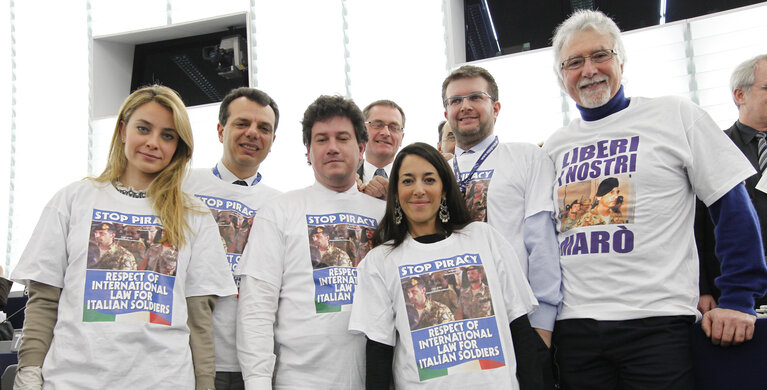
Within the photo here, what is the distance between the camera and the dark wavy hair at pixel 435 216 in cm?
190

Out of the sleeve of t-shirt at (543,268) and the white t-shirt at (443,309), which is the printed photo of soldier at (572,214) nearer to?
the sleeve of t-shirt at (543,268)

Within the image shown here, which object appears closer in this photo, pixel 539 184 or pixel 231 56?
pixel 539 184

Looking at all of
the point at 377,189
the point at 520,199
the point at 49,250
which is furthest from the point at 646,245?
the point at 49,250

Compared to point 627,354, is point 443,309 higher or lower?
higher

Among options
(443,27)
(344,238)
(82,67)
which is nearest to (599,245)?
(344,238)

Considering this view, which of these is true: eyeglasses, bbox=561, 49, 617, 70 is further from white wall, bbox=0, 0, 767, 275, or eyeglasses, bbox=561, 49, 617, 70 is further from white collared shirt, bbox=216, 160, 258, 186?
white wall, bbox=0, 0, 767, 275

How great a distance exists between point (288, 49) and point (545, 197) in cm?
393

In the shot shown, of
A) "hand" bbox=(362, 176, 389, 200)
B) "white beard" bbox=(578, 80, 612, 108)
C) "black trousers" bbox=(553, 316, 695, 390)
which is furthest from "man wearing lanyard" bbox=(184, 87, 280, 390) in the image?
"white beard" bbox=(578, 80, 612, 108)

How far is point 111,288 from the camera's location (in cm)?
166

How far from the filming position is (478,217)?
2033mm

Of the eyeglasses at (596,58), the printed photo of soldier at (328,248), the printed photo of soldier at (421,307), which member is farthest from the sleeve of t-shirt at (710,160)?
the printed photo of soldier at (328,248)

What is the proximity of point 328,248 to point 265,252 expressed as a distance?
0.67ft

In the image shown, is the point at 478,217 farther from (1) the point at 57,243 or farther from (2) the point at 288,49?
(2) the point at 288,49

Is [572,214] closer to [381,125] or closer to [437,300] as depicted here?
[437,300]
